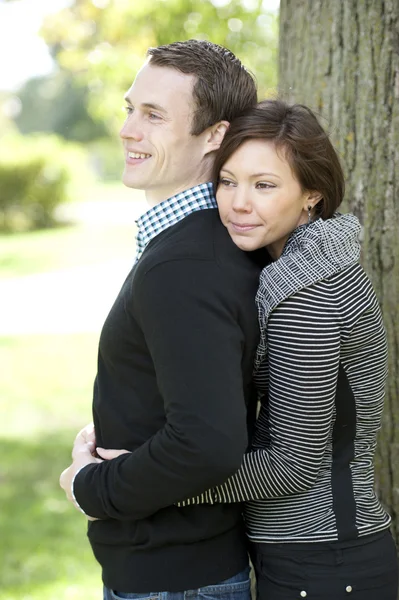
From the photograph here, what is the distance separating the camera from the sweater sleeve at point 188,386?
1687 millimetres

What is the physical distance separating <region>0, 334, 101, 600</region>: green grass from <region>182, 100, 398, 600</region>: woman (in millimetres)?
2712

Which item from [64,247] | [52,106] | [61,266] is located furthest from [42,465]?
[52,106]

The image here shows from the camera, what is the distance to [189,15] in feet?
18.9

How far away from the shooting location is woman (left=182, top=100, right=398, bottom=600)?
1.81 meters

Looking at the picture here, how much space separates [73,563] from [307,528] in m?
3.21

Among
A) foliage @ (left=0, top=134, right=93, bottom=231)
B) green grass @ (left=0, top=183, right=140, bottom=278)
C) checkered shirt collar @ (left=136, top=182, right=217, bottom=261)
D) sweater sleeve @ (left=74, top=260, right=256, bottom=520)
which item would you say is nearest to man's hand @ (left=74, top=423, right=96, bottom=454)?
sweater sleeve @ (left=74, top=260, right=256, bottom=520)

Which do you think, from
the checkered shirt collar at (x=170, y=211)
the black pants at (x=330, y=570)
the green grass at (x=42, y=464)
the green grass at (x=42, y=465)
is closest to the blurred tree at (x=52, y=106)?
the green grass at (x=42, y=464)

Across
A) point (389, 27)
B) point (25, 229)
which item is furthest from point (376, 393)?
point (25, 229)

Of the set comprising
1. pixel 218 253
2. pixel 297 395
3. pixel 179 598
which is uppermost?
pixel 218 253

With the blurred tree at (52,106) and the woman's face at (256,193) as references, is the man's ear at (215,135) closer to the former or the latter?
the woman's face at (256,193)

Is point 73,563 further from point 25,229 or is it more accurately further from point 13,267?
point 25,229

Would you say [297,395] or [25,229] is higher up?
[297,395]

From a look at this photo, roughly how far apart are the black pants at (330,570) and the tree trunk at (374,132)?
2.55 feet

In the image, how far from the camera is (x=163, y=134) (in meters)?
2.01
